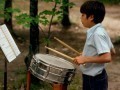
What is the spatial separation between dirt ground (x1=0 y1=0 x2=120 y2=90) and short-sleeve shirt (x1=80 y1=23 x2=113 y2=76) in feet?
10.7

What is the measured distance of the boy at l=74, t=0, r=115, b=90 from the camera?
3.79 metres

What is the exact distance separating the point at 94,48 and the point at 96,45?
8 cm

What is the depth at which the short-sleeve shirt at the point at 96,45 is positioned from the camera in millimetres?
3801

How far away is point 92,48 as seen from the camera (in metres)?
3.93

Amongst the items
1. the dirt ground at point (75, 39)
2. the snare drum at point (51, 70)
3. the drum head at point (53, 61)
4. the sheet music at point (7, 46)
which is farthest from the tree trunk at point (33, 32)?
the snare drum at point (51, 70)

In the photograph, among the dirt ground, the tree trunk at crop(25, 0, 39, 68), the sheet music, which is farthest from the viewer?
the dirt ground

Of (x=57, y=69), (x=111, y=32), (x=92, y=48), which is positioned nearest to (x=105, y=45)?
(x=92, y=48)

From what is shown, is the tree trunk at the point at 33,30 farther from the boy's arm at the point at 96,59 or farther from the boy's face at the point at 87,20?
the boy's arm at the point at 96,59

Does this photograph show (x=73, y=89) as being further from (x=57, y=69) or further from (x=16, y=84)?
(x=57, y=69)

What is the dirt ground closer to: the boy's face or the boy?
the boy

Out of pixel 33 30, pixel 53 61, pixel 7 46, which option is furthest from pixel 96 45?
pixel 33 30

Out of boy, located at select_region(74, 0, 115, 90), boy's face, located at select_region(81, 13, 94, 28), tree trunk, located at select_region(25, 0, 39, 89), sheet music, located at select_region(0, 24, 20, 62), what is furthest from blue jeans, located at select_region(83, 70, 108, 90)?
tree trunk, located at select_region(25, 0, 39, 89)

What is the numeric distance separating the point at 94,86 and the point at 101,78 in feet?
0.42

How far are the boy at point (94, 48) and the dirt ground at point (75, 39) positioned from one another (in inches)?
125
